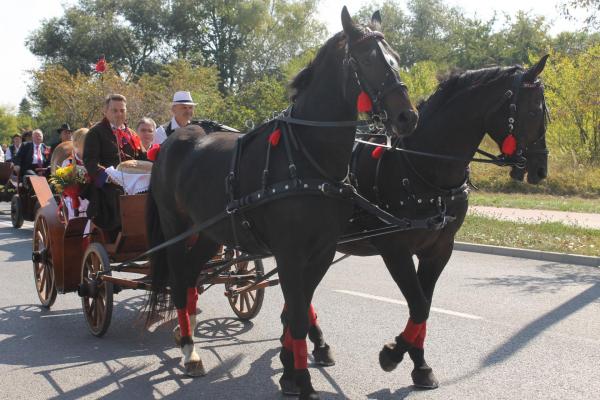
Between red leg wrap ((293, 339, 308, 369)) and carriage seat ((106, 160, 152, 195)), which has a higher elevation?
carriage seat ((106, 160, 152, 195))

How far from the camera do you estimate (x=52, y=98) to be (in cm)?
3050

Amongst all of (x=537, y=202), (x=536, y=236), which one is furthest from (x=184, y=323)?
(x=537, y=202)

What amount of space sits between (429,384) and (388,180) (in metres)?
1.43

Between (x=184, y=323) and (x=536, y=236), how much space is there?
7950mm

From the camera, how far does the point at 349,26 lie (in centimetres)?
364

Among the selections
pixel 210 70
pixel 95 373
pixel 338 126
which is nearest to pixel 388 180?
pixel 338 126

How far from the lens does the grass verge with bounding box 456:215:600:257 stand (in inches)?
407

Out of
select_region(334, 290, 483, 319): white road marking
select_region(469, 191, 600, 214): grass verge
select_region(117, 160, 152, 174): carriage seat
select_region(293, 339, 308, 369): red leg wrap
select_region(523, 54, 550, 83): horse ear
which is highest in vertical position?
select_region(523, 54, 550, 83): horse ear


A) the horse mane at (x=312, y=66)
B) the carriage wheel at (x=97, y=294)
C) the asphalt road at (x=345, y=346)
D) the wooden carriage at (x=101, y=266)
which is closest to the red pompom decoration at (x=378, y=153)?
the horse mane at (x=312, y=66)

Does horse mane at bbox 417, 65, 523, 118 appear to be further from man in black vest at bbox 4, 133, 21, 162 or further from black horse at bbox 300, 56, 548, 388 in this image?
man in black vest at bbox 4, 133, 21, 162

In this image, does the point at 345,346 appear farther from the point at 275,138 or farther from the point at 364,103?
the point at 364,103

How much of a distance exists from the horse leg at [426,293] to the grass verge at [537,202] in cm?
1173

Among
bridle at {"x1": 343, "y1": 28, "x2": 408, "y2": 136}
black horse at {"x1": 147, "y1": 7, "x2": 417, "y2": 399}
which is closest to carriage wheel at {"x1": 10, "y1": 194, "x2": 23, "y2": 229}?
black horse at {"x1": 147, "y1": 7, "x2": 417, "y2": 399}

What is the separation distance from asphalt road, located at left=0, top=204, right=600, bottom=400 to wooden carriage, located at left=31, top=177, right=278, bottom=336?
242 mm
